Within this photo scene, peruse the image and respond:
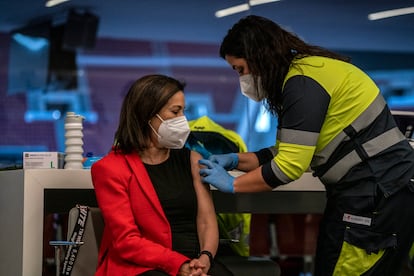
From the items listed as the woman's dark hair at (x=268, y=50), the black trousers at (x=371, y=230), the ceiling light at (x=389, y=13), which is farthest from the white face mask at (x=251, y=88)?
the ceiling light at (x=389, y=13)

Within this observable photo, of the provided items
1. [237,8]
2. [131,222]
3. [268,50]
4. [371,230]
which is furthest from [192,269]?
[237,8]

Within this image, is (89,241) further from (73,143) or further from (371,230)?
(371,230)

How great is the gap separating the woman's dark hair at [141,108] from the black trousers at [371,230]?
26.6 inches

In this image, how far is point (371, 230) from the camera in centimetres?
265

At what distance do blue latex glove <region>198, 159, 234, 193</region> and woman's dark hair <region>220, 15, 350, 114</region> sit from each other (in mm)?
268

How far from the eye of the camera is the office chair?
290 centimetres

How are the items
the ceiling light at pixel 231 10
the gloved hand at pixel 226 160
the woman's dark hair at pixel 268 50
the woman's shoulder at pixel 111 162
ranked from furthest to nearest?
1. the ceiling light at pixel 231 10
2. the gloved hand at pixel 226 160
3. the woman's shoulder at pixel 111 162
4. the woman's dark hair at pixel 268 50

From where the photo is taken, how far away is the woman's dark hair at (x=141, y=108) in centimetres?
289

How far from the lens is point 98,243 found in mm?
2990

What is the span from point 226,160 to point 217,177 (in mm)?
231

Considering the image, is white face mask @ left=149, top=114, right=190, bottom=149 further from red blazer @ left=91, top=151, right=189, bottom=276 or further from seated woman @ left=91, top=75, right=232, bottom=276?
red blazer @ left=91, top=151, right=189, bottom=276

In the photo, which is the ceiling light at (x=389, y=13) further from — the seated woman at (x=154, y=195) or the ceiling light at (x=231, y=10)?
the seated woman at (x=154, y=195)

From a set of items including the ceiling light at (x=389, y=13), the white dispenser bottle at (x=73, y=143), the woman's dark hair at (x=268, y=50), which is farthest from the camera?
the ceiling light at (x=389, y=13)

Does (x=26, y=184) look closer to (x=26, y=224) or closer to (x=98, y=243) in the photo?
(x=26, y=224)
